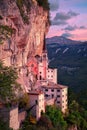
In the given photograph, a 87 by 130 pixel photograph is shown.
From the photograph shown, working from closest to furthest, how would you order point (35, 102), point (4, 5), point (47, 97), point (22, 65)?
point (4, 5)
point (35, 102)
point (22, 65)
point (47, 97)

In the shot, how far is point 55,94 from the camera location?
221 ft

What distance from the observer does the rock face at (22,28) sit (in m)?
53.8

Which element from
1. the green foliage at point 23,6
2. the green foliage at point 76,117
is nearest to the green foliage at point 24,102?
the green foliage at point 76,117

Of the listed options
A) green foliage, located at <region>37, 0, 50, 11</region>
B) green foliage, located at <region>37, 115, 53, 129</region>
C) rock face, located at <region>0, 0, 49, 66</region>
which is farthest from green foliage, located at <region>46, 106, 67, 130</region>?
green foliage, located at <region>37, 0, 50, 11</region>

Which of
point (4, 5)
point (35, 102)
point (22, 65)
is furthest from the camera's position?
point (22, 65)

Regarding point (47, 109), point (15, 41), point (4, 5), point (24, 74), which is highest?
point (4, 5)

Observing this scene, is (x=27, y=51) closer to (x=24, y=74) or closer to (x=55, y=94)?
(x=24, y=74)

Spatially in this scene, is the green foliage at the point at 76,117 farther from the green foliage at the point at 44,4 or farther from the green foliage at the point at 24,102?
the green foliage at the point at 44,4

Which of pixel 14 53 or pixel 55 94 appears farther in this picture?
pixel 55 94

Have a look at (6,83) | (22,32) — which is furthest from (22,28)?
(6,83)

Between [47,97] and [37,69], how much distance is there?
6355 mm

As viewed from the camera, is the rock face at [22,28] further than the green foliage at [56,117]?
No

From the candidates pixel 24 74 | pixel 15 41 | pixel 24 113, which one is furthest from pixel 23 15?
pixel 24 113

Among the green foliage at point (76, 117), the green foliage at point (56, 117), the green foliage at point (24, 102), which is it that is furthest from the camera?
the green foliage at point (76, 117)
